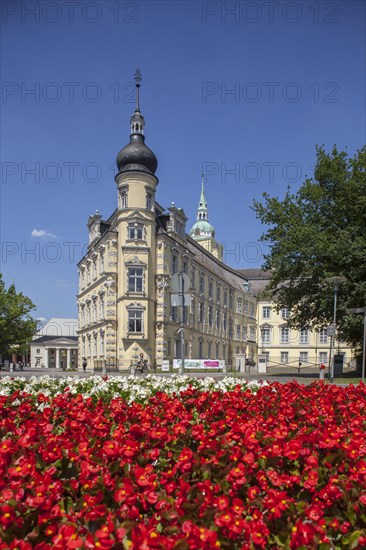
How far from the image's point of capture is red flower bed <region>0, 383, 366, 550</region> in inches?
125

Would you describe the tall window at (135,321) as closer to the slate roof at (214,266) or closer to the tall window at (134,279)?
the tall window at (134,279)

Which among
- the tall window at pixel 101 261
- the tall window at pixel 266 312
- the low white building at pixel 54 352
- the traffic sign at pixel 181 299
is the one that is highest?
the tall window at pixel 101 261

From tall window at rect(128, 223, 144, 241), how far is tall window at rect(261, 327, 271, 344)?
43.2 metres

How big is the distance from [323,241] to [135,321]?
19.3m

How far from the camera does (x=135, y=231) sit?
44.9m

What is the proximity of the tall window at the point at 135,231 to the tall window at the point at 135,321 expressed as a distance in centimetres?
657

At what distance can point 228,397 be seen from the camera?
26.4ft

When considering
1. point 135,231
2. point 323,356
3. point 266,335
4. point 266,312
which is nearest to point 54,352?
point 266,335

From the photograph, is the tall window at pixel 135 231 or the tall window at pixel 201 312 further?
the tall window at pixel 201 312

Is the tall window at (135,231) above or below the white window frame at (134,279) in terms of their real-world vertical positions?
above

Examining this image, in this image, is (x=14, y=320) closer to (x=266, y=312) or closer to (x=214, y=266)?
(x=214, y=266)

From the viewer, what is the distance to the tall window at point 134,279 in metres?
44.6

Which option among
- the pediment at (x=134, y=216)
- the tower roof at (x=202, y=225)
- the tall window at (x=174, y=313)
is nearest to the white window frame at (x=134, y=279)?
the pediment at (x=134, y=216)

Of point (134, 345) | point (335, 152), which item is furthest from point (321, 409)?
point (134, 345)
